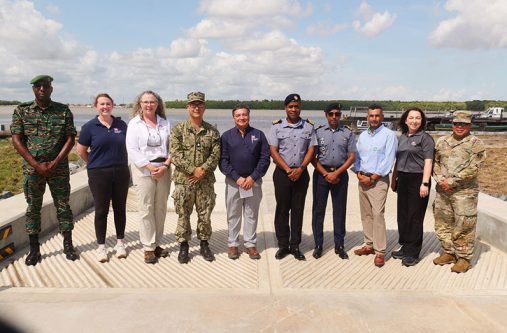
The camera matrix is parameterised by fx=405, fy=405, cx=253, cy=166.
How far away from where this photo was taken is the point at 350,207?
7375 millimetres

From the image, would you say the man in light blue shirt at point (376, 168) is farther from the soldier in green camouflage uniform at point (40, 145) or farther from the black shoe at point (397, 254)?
the soldier in green camouflage uniform at point (40, 145)

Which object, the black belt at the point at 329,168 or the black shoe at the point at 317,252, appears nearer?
the black belt at the point at 329,168

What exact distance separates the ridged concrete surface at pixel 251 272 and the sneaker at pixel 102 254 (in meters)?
0.07

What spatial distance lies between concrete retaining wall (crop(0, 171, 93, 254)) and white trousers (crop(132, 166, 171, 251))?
146 cm

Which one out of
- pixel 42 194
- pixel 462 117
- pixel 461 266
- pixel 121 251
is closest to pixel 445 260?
pixel 461 266

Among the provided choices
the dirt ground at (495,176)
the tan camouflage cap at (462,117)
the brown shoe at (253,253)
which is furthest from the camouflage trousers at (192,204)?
the dirt ground at (495,176)

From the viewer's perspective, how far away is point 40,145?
14.3ft

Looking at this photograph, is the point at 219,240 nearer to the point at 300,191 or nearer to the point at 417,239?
the point at 300,191

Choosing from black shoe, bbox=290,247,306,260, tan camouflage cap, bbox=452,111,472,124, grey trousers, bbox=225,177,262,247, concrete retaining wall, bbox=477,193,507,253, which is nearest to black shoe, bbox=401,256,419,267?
black shoe, bbox=290,247,306,260

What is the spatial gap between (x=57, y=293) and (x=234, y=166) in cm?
215

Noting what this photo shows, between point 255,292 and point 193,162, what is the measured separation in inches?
61.3

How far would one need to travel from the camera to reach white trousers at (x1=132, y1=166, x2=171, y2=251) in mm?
4570

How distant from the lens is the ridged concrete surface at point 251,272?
4.03m

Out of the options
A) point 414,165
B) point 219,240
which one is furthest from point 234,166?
point 414,165
